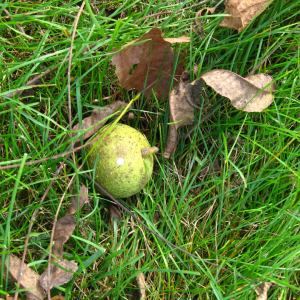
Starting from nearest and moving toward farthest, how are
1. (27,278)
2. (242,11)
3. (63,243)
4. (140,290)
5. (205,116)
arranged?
(27,278) → (63,243) → (140,290) → (242,11) → (205,116)

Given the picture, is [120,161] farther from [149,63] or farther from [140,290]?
[140,290]

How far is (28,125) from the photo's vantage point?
2428 millimetres

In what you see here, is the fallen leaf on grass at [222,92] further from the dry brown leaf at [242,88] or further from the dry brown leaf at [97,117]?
the dry brown leaf at [97,117]

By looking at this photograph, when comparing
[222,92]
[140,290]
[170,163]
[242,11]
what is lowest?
[140,290]

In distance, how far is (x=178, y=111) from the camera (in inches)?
98.9

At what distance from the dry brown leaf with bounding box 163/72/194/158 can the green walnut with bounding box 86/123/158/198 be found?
1.14 ft

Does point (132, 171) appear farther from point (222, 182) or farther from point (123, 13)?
point (123, 13)

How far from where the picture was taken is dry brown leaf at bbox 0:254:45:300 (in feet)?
6.68

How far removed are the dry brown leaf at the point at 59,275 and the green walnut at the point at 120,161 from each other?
21.2 inches

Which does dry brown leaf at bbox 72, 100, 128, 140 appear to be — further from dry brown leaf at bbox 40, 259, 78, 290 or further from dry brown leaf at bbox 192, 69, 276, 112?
dry brown leaf at bbox 40, 259, 78, 290

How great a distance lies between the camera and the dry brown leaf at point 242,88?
7.83 ft

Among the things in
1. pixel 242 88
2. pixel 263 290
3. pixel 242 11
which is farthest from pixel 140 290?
pixel 242 11

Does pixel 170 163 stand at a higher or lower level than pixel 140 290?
higher

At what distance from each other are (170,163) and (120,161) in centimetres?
64
